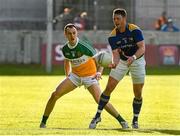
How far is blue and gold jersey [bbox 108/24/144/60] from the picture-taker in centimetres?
1299

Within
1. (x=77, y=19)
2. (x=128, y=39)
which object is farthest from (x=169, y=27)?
(x=128, y=39)

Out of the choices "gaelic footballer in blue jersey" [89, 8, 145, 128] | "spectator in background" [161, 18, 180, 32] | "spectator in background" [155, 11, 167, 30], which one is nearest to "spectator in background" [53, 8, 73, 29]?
"spectator in background" [155, 11, 167, 30]

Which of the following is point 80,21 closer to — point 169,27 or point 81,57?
point 169,27

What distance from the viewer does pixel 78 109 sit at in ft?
58.3

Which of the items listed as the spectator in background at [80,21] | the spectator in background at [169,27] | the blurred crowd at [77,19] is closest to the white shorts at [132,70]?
the spectator in background at [80,21]

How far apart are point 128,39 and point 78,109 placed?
507 cm

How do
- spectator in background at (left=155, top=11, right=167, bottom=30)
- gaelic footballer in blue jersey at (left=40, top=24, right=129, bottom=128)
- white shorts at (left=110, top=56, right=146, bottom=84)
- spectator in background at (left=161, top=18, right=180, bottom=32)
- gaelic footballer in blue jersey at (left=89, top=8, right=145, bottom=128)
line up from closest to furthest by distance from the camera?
gaelic footballer in blue jersey at (left=89, top=8, right=145, bottom=128)
white shorts at (left=110, top=56, right=146, bottom=84)
gaelic footballer in blue jersey at (left=40, top=24, right=129, bottom=128)
spectator in background at (left=161, top=18, right=180, bottom=32)
spectator in background at (left=155, top=11, right=167, bottom=30)

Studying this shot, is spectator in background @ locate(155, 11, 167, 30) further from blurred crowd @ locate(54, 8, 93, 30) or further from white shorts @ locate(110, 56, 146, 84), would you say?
white shorts @ locate(110, 56, 146, 84)

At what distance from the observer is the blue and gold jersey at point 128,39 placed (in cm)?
1299

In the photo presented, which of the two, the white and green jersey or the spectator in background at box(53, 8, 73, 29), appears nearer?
the white and green jersey

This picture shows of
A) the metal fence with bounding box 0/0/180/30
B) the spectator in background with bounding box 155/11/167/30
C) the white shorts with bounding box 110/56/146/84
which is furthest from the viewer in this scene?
the metal fence with bounding box 0/0/180/30

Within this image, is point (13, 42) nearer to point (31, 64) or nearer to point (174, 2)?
point (31, 64)

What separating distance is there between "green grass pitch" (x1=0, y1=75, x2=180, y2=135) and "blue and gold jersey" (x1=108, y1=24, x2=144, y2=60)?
1381 mm

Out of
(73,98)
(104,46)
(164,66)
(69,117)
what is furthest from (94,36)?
(69,117)
